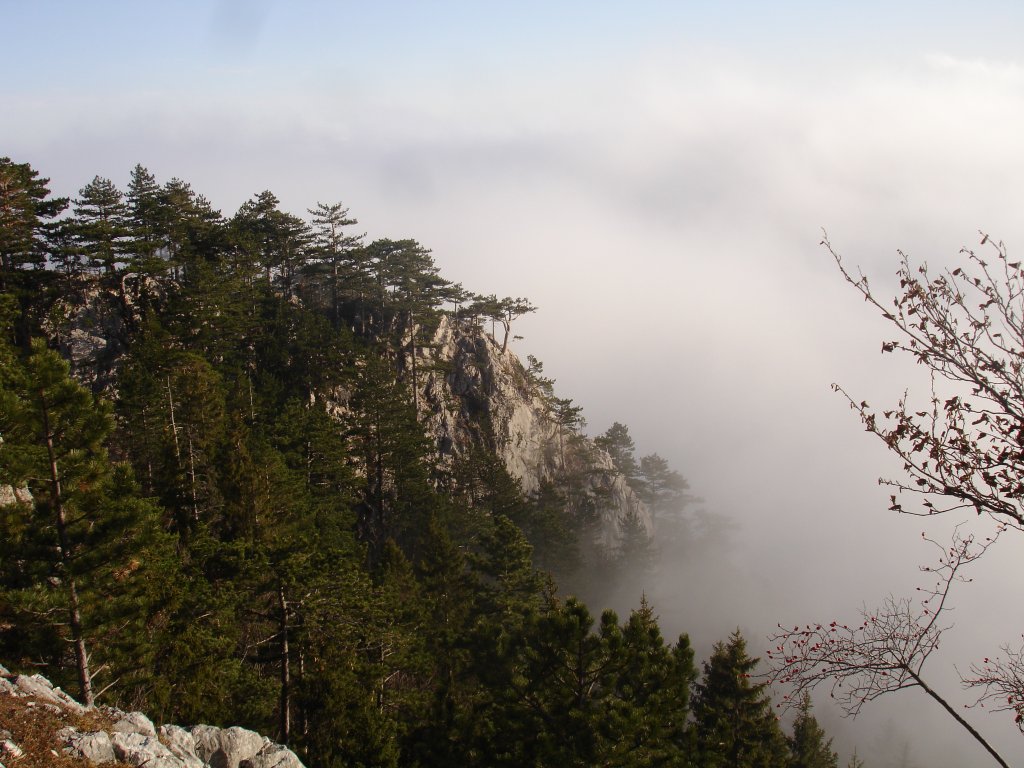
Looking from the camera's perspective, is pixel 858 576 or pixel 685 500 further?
pixel 858 576

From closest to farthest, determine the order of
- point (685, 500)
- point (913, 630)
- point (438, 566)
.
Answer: point (913, 630), point (438, 566), point (685, 500)

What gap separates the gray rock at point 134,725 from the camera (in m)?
11.5

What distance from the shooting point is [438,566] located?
32750 millimetres

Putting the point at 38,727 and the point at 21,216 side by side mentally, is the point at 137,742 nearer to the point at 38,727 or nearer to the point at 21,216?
the point at 38,727

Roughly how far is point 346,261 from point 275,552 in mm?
44175

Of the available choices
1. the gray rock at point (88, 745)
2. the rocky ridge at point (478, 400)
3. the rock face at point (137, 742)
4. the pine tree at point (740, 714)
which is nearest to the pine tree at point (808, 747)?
the pine tree at point (740, 714)

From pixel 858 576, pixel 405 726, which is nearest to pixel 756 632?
pixel 858 576

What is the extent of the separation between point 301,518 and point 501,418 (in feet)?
105

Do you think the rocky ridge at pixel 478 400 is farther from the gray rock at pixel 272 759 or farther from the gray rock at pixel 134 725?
the gray rock at pixel 134 725

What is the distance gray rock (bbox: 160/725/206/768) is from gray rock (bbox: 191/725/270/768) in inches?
10.9

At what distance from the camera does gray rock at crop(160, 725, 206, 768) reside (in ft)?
37.5

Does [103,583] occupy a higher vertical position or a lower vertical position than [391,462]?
lower

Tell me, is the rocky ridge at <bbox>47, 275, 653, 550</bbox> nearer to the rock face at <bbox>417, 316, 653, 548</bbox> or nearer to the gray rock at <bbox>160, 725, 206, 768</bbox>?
the rock face at <bbox>417, 316, 653, 548</bbox>

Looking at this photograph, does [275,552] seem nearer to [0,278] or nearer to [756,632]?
[0,278]
